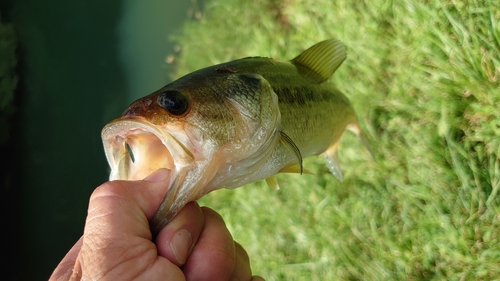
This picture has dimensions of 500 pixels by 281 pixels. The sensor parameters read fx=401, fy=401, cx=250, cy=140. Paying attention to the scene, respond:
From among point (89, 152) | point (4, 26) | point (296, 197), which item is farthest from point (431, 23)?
point (4, 26)

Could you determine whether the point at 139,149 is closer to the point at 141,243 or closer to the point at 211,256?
the point at 141,243

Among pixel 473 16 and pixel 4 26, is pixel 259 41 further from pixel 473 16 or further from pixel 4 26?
pixel 4 26

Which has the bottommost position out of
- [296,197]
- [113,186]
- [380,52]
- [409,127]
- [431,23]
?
[296,197]

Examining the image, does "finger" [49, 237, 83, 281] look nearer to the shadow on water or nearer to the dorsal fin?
the dorsal fin

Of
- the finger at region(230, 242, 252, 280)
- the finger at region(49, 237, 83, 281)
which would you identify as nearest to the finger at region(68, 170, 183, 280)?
the finger at region(49, 237, 83, 281)

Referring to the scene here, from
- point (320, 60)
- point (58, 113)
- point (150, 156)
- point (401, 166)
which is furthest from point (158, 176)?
point (58, 113)

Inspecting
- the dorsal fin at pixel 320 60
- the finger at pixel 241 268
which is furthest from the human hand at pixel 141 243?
the dorsal fin at pixel 320 60

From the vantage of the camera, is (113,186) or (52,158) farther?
(52,158)
